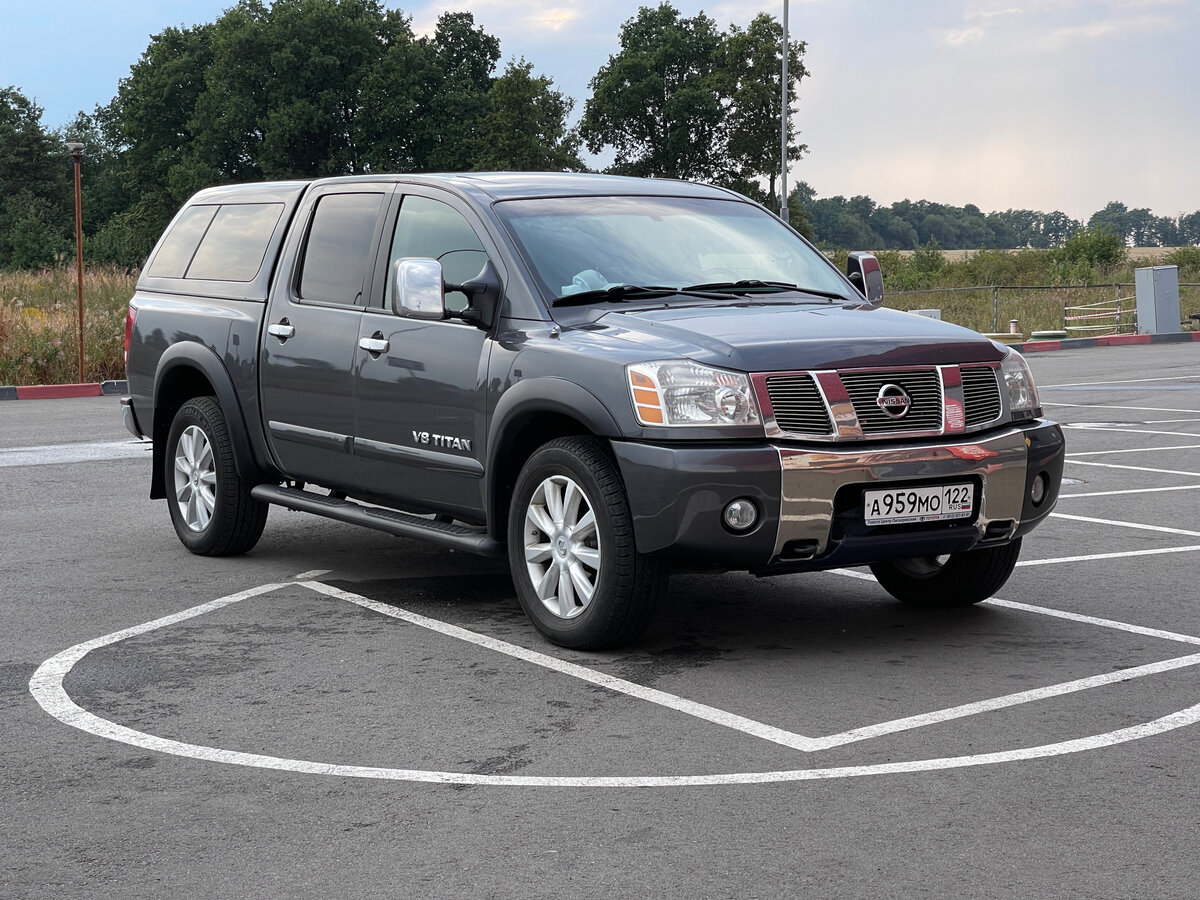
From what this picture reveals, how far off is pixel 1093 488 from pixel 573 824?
7.90 meters

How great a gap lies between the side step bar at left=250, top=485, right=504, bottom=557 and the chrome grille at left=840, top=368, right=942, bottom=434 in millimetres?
1666

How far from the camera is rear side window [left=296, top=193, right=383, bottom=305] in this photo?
7441 millimetres

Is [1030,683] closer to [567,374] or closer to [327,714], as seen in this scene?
[567,374]

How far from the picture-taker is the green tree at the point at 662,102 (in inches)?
3214

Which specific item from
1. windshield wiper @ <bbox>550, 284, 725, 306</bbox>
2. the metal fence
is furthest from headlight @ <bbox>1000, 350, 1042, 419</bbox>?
the metal fence

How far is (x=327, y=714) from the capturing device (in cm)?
523

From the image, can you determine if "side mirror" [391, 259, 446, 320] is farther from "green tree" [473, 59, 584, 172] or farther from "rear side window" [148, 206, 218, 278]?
"green tree" [473, 59, 584, 172]

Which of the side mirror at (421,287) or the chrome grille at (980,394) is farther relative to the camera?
the side mirror at (421,287)

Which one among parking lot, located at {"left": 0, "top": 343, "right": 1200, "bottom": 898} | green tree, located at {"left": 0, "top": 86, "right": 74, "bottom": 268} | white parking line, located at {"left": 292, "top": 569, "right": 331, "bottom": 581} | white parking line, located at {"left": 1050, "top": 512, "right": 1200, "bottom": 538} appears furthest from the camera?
green tree, located at {"left": 0, "top": 86, "right": 74, "bottom": 268}

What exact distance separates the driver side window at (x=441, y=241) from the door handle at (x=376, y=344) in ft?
0.59

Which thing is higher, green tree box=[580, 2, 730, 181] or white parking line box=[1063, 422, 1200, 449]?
green tree box=[580, 2, 730, 181]

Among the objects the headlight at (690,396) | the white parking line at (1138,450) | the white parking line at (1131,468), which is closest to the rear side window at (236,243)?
the headlight at (690,396)

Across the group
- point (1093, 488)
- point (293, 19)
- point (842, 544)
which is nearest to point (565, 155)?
point (293, 19)

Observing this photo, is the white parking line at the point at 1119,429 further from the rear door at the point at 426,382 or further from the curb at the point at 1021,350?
the rear door at the point at 426,382
